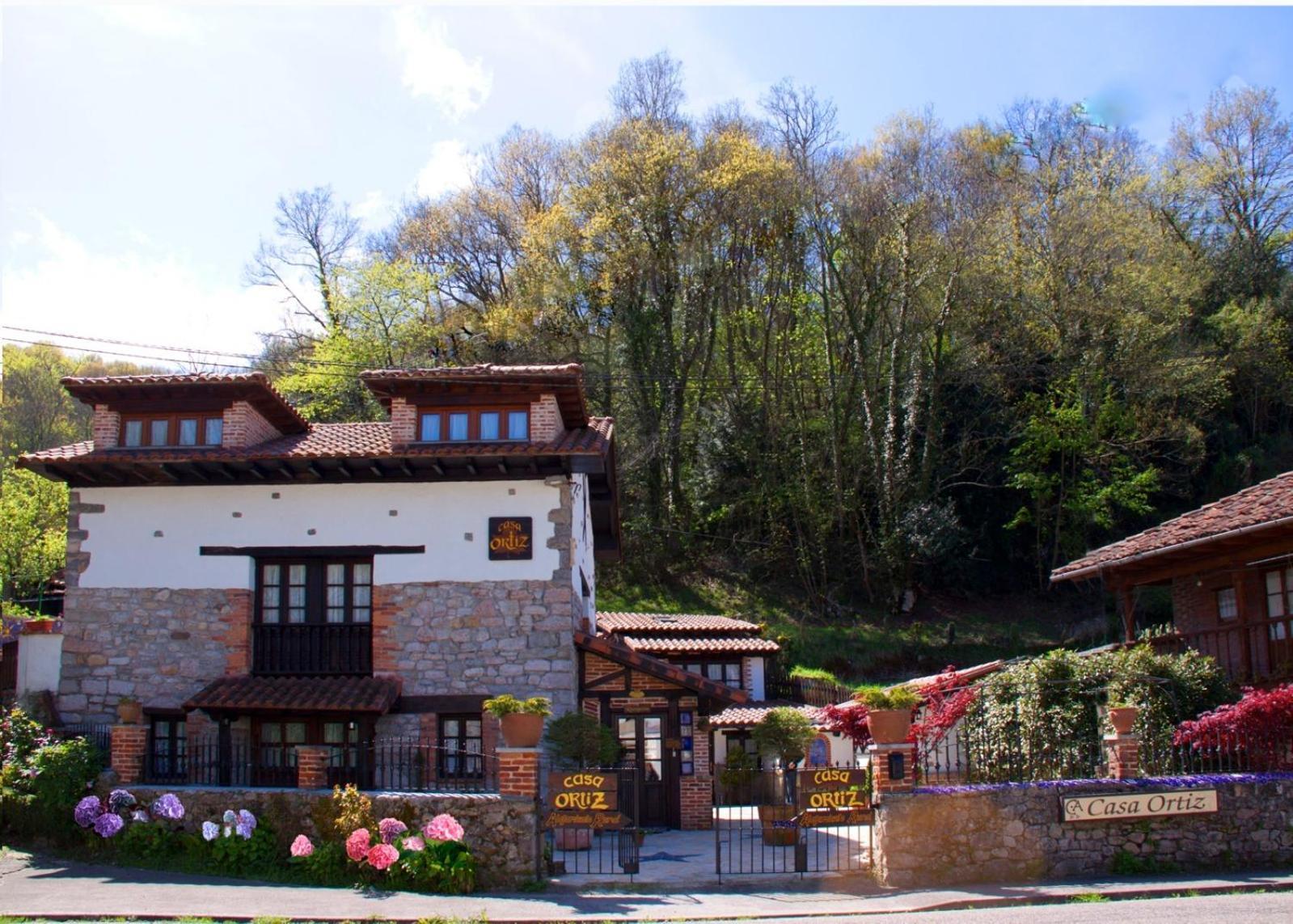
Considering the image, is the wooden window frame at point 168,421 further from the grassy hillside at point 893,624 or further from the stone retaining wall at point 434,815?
the grassy hillside at point 893,624

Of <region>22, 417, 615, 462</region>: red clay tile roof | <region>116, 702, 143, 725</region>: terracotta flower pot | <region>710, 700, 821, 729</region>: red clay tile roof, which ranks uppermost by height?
<region>22, 417, 615, 462</region>: red clay tile roof

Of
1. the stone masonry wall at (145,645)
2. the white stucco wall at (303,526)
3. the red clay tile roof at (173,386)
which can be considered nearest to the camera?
the stone masonry wall at (145,645)

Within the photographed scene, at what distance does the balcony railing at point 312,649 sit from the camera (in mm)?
18172

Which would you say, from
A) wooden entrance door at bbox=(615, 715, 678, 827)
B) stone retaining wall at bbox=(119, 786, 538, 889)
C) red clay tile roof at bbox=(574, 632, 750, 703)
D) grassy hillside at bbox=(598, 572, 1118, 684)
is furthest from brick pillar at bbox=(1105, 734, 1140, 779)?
grassy hillside at bbox=(598, 572, 1118, 684)

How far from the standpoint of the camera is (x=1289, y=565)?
1666 centimetres

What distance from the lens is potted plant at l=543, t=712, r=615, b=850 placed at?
1619 cm

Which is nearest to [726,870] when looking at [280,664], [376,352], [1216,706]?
[1216,706]

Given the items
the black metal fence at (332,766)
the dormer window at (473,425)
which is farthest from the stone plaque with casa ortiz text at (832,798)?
the dormer window at (473,425)

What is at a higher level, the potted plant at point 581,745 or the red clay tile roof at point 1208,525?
the red clay tile roof at point 1208,525

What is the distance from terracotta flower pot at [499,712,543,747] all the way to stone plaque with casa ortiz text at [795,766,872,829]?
317cm

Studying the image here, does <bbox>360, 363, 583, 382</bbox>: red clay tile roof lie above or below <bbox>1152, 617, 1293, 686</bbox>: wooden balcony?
above

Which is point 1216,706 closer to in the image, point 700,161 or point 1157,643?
point 1157,643

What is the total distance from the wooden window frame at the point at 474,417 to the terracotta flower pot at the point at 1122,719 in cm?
949

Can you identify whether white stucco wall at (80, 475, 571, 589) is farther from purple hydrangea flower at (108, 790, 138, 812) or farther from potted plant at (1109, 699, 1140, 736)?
Answer: potted plant at (1109, 699, 1140, 736)
